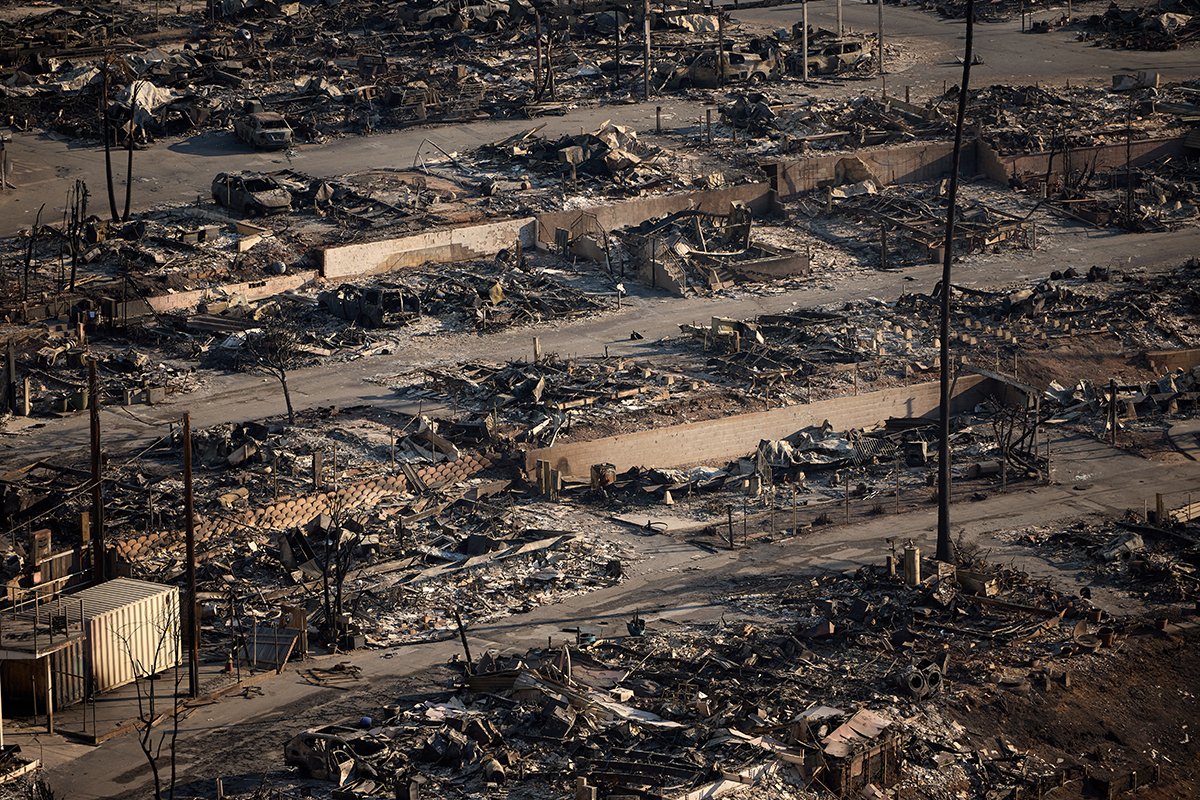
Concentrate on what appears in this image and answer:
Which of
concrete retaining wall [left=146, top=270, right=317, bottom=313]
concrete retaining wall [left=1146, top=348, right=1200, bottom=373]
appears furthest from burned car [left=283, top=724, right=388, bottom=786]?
concrete retaining wall [left=1146, top=348, right=1200, bottom=373]

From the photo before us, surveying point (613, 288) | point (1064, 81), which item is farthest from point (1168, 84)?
point (613, 288)

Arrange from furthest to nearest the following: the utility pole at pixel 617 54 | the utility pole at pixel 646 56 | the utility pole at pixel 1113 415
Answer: the utility pole at pixel 617 54, the utility pole at pixel 646 56, the utility pole at pixel 1113 415

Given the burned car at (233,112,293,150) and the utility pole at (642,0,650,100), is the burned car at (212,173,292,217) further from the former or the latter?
the utility pole at (642,0,650,100)

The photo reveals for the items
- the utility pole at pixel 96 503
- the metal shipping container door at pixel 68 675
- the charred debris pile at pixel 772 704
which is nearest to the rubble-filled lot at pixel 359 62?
the utility pole at pixel 96 503

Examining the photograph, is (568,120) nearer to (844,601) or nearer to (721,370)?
(721,370)

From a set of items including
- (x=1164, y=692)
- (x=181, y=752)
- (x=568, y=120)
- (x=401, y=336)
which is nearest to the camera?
(x=181, y=752)

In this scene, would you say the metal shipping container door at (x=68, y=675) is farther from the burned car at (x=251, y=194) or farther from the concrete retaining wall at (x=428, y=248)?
the burned car at (x=251, y=194)
